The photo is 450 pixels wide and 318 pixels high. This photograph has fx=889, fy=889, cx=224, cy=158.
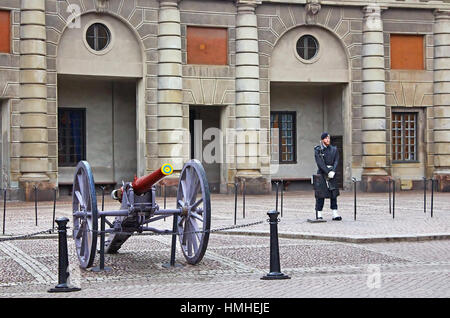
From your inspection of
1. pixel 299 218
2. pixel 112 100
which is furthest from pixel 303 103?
pixel 299 218

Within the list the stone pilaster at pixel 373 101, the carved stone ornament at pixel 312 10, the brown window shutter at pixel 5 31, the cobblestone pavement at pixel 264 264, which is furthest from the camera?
the stone pilaster at pixel 373 101

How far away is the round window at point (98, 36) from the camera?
2836 cm

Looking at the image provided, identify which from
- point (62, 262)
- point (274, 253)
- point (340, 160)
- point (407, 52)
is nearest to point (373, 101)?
point (407, 52)

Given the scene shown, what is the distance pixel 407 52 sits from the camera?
32.3 metres

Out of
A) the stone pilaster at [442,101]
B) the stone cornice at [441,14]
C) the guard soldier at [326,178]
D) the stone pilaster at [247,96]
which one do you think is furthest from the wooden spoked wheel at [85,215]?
the stone cornice at [441,14]

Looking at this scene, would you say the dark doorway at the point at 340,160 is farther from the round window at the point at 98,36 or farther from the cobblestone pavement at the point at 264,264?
the cobblestone pavement at the point at 264,264

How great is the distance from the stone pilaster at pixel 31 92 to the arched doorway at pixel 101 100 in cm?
110

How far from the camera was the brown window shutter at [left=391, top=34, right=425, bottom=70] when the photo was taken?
105ft

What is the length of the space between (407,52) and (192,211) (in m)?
21.9

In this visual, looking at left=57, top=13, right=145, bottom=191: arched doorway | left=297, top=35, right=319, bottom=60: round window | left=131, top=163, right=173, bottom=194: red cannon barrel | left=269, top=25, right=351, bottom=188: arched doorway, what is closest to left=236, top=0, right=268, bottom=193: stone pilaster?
left=269, top=25, right=351, bottom=188: arched doorway

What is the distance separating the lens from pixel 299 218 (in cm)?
1978

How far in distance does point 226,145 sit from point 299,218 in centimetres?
1094

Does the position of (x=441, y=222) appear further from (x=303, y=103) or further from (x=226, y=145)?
(x=303, y=103)

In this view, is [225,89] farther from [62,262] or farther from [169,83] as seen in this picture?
[62,262]
